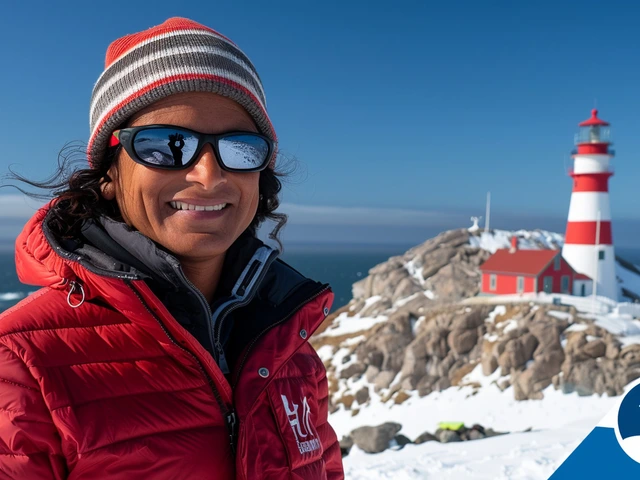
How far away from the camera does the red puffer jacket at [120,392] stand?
1498mm

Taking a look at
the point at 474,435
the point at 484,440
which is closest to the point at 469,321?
the point at 474,435

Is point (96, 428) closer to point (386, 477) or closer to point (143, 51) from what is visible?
point (143, 51)

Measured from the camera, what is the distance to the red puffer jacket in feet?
4.91

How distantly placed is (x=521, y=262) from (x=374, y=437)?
704 inches

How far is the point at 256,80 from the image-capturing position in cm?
223

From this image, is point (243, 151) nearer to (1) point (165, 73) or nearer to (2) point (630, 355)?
(1) point (165, 73)

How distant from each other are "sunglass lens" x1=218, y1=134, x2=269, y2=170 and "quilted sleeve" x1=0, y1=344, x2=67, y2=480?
3.30 feet

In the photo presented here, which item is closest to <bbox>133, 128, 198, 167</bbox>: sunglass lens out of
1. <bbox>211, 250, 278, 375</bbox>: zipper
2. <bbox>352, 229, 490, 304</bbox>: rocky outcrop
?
<bbox>211, 250, 278, 375</bbox>: zipper

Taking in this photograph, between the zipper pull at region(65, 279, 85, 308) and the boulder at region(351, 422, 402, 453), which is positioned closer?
the zipper pull at region(65, 279, 85, 308)

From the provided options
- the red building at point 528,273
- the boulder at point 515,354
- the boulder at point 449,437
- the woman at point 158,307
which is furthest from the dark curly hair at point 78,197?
the red building at point 528,273

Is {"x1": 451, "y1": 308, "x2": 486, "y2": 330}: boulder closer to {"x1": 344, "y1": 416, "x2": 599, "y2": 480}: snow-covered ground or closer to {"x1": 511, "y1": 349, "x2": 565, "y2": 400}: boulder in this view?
{"x1": 511, "y1": 349, "x2": 565, "y2": 400}: boulder

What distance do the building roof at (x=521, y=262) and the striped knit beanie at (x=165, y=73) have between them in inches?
1144

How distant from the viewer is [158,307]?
1785 millimetres
